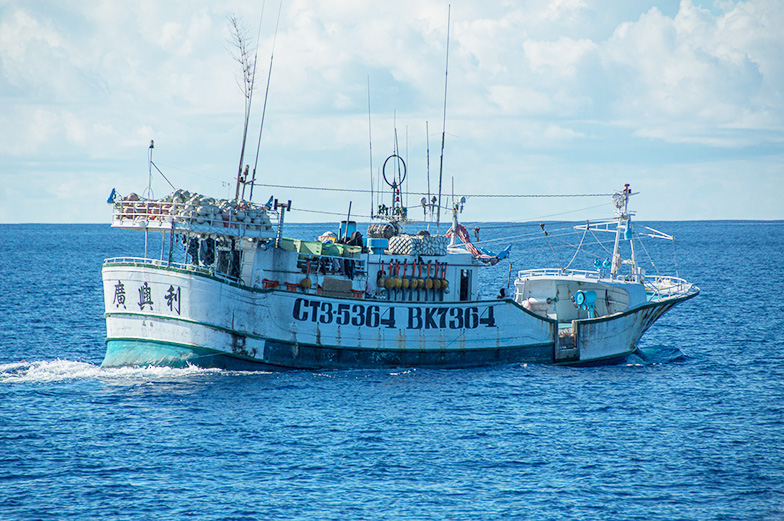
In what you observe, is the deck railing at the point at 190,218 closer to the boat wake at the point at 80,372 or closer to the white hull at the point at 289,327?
the white hull at the point at 289,327

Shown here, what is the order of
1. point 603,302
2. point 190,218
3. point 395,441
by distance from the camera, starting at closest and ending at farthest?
point 395,441
point 190,218
point 603,302

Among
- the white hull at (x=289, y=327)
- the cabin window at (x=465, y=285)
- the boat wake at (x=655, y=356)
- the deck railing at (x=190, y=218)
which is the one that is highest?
the deck railing at (x=190, y=218)

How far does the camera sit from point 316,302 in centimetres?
3466

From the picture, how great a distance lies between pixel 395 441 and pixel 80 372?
15649 mm

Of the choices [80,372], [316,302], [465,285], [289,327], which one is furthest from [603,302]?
[80,372]

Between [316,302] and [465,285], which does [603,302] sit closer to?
[465,285]

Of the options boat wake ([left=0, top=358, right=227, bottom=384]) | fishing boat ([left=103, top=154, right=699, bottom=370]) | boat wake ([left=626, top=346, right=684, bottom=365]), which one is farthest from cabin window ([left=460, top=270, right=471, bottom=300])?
boat wake ([left=0, top=358, right=227, bottom=384])

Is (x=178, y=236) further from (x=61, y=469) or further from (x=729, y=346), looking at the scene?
(x=729, y=346)

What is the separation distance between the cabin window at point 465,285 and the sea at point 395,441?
3756 millimetres

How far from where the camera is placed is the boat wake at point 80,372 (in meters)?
34.0

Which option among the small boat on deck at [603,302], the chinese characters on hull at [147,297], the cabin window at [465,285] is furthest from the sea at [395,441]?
the cabin window at [465,285]

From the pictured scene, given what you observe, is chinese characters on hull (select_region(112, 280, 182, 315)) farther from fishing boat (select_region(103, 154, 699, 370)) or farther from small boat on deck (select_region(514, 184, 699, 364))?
small boat on deck (select_region(514, 184, 699, 364))

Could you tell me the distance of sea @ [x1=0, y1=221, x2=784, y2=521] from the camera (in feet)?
75.7

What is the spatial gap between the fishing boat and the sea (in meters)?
0.91
